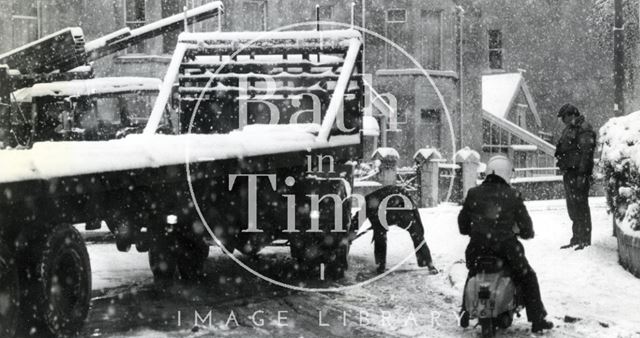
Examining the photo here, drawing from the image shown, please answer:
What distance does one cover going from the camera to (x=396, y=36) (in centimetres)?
3291

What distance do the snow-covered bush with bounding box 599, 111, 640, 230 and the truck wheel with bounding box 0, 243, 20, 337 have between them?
23.7ft

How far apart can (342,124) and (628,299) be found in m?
4.38

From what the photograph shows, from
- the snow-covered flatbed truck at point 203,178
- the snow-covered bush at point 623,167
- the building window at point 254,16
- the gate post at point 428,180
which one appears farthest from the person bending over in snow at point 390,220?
the building window at point 254,16

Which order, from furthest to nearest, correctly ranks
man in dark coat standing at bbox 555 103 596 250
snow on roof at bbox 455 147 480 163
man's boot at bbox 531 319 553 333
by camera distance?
snow on roof at bbox 455 147 480 163
man in dark coat standing at bbox 555 103 596 250
man's boot at bbox 531 319 553 333

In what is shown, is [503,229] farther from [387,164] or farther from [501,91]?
[501,91]

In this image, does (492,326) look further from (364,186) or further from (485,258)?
(364,186)

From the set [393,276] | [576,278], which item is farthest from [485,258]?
[393,276]

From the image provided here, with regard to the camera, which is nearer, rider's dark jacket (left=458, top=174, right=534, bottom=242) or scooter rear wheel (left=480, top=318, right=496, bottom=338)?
scooter rear wheel (left=480, top=318, right=496, bottom=338)

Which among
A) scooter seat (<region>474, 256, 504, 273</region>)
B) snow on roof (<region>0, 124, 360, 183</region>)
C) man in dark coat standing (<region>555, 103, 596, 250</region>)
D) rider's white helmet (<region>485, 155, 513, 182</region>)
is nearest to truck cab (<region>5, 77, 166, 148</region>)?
man in dark coat standing (<region>555, 103, 596, 250</region>)

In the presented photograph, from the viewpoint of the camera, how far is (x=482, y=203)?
7539mm

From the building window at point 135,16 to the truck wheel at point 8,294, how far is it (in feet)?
80.8

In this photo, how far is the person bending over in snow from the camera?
11.3 metres

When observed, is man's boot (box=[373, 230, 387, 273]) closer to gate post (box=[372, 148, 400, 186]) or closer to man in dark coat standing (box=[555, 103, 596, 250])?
man in dark coat standing (box=[555, 103, 596, 250])

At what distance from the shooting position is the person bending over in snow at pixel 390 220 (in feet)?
37.2
